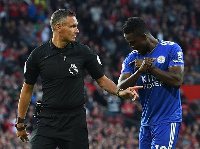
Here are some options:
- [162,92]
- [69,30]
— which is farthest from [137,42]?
[69,30]

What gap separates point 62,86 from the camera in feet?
22.6

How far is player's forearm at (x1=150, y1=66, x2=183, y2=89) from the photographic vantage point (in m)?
7.02

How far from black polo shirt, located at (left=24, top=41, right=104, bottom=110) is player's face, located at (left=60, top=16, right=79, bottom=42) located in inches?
5.5

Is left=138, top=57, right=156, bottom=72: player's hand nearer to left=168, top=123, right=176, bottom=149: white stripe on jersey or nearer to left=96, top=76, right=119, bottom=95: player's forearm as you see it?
left=96, top=76, right=119, bottom=95: player's forearm

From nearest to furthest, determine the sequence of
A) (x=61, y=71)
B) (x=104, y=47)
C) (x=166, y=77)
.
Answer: (x=61, y=71) < (x=166, y=77) < (x=104, y=47)

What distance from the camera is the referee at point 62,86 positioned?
688 cm

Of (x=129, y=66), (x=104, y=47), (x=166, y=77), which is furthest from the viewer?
(x=104, y=47)

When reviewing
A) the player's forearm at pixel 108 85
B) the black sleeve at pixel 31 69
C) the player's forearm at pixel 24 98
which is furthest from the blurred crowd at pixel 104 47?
the player's forearm at pixel 108 85

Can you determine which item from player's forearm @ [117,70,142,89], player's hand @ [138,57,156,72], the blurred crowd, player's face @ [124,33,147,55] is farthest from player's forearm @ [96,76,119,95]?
the blurred crowd

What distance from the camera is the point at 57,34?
277 inches

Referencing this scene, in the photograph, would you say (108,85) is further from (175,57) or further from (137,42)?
(175,57)

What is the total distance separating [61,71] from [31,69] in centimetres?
39

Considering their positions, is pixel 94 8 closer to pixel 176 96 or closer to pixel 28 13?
pixel 28 13

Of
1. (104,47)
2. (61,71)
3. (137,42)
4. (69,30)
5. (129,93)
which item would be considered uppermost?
(104,47)
